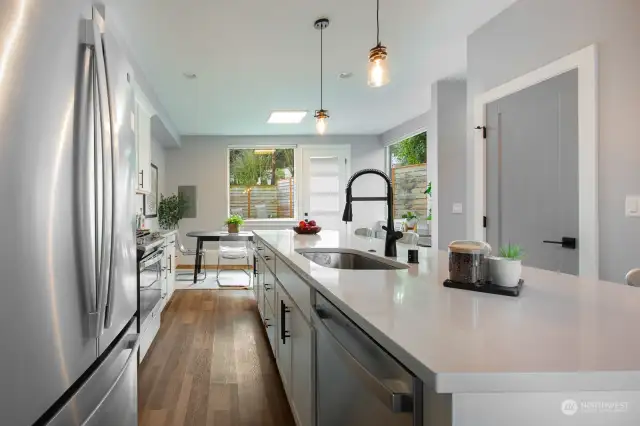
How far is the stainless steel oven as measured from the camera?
9.25 ft

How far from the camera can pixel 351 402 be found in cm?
101

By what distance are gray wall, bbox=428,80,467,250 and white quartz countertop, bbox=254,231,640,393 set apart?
3967 mm

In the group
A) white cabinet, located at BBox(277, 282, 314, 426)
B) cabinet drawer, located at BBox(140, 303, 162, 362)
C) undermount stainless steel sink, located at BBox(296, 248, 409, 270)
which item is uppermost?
undermount stainless steel sink, located at BBox(296, 248, 409, 270)

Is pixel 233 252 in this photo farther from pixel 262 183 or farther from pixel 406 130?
pixel 406 130

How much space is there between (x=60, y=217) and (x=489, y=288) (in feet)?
3.44

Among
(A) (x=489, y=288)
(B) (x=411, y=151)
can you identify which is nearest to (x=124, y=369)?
(A) (x=489, y=288)

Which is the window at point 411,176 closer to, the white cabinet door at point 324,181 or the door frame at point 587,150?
A: the white cabinet door at point 324,181

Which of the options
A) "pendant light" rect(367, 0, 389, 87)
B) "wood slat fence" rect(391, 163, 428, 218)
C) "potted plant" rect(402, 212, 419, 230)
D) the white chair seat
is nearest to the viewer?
"pendant light" rect(367, 0, 389, 87)

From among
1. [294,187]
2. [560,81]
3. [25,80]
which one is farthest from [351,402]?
[294,187]

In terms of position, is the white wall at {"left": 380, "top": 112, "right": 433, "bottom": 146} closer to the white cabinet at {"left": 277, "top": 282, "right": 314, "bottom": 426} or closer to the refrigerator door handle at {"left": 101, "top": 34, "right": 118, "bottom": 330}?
the white cabinet at {"left": 277, "top": 282, "right": 314, "bottom": 426}

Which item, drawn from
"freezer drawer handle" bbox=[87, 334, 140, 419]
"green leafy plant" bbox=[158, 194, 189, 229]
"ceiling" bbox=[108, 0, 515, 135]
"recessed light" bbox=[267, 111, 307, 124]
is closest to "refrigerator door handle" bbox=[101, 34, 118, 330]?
"freezer drawer handle" bbox=[87, 334, 140, 419]

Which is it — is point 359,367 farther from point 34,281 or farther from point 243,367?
point 243,367

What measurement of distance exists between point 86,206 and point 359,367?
0.76 m

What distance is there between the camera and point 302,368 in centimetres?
170
